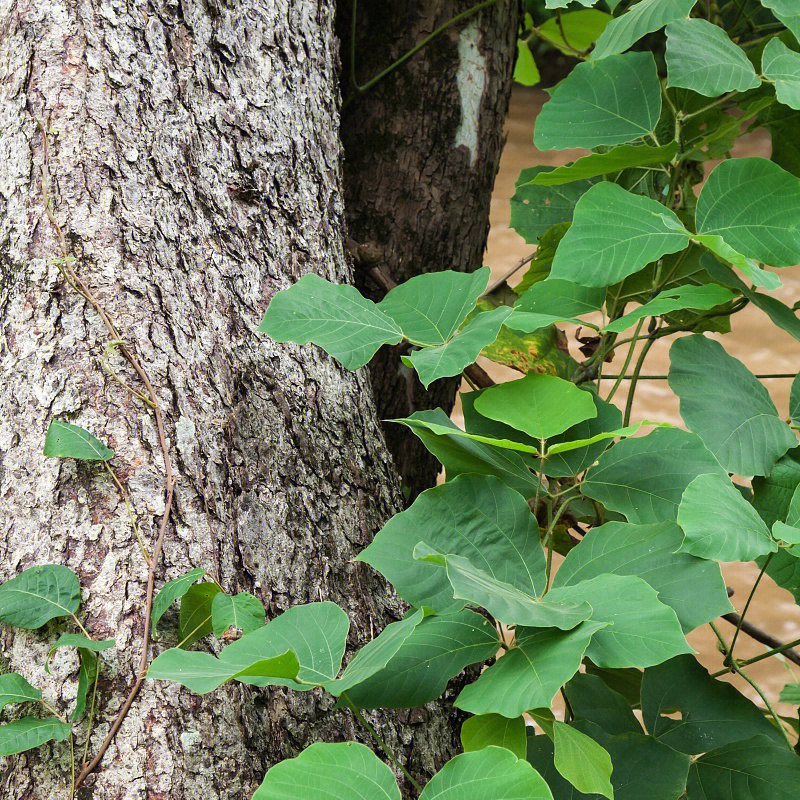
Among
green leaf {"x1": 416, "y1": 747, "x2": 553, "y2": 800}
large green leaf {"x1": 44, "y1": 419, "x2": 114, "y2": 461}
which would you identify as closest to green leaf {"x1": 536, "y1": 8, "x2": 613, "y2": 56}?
large green leaf {"x1": 44, "y1": 419, "x2": 114, "y2": 461}

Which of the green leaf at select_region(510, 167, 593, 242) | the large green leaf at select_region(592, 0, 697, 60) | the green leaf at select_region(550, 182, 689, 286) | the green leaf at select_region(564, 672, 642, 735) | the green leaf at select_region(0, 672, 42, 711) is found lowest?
the green leaf at select_region(564, 672, 642, 735)

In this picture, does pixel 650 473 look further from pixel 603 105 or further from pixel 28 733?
pixel 28 733

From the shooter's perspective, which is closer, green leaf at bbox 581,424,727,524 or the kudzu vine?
the kudzu vine

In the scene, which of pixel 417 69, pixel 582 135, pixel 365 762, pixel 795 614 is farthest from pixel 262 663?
pixel 795 614

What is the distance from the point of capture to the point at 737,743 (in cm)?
48

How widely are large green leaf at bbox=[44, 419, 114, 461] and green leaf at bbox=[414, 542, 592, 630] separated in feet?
0.74

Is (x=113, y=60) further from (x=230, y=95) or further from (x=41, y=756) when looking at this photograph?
(x=41, y=756)

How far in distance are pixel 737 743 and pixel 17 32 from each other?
0.73 metres

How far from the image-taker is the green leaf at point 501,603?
1.12 ft

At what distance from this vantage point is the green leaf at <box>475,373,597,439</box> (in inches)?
18.4

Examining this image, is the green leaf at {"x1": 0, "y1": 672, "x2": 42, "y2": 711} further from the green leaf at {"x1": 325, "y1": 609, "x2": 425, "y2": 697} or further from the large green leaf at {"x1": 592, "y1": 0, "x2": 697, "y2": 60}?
the large green leaf at {"x1": 592, "y1": 0, "x2": 697, "y2": 60}

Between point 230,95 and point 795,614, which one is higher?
point 230,95

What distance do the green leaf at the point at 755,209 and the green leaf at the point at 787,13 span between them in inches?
3.9

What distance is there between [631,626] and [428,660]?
0.37 ft
